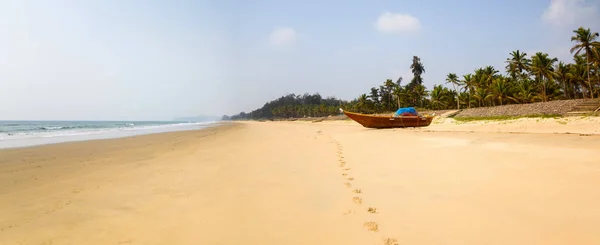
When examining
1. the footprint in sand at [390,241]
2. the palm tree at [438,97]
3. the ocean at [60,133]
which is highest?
the palm tree at [438,97]

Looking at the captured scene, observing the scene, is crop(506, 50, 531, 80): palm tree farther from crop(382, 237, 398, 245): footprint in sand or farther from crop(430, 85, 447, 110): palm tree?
crop(382, 237, 398, 245): footprint in sand

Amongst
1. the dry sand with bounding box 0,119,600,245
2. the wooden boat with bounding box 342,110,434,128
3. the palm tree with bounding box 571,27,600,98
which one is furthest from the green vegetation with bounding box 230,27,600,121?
the dry sand with bounding box 0,119,600,245

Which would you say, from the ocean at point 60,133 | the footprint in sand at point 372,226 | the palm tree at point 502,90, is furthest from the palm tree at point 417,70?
the footprint in sand at point 372,226

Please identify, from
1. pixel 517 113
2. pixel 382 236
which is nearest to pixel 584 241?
pixel 382 236

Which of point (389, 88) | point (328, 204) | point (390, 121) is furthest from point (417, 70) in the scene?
point (328, 204)

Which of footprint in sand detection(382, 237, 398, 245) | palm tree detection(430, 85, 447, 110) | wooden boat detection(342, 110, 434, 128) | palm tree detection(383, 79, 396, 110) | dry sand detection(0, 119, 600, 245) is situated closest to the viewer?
footprint in sand detection(382, 237, 398, 245)

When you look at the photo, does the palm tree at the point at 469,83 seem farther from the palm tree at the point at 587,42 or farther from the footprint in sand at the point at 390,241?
the footprint in sand at the point at 390,241

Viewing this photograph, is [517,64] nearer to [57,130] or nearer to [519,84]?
[519,84]

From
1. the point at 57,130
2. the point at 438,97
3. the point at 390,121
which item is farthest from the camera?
the point at 438,97

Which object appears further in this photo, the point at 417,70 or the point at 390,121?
the point at 417,70

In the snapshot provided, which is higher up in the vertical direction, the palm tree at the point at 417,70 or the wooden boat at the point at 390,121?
the palm tree at the point at 417,70

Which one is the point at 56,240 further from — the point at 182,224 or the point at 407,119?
the point at 407,119

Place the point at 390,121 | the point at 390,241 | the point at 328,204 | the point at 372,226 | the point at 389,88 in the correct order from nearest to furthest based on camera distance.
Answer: the point at 390,241, the point at 372,226, the point at 328,204, the point at 390,121, the point at 389,88

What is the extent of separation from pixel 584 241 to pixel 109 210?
635 centimetres
